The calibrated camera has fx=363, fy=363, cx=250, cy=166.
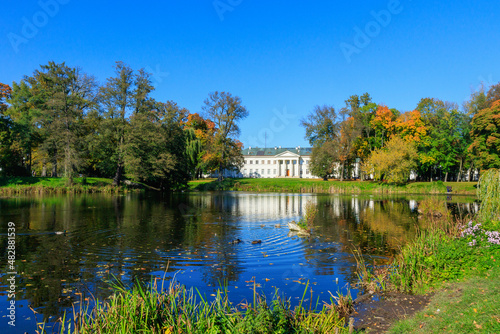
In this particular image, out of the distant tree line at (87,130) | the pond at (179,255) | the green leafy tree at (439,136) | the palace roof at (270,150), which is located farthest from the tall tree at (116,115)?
the palace roof at (270,150)

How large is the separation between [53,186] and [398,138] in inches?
2066

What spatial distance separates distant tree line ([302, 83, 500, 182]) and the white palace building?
3728cm

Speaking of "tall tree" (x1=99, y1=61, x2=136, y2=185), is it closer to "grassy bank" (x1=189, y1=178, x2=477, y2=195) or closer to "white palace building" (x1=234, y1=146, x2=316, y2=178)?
"grassy bank" (x1=189, y1=178, x2=477, y2=195)

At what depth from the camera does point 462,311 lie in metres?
6.48

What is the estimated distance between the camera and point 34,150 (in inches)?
2266

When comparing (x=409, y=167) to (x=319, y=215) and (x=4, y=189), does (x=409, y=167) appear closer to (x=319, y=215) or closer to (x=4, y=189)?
(x=319, y=215)

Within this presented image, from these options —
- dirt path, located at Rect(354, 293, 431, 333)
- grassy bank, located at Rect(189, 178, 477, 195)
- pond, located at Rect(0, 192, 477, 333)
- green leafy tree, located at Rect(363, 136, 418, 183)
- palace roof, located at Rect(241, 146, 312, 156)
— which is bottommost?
dirt path, located at Rect(354, 293, 431, 333)

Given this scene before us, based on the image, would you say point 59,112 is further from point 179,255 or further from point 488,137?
point 488,137

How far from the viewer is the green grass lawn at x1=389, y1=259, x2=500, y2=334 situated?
18.9ft

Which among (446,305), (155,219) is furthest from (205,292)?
(155,219)

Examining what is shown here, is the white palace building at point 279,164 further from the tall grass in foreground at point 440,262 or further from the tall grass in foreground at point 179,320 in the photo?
the tall grass in foreground at point 179,320

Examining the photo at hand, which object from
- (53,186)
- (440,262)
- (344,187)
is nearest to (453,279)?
(440,262)

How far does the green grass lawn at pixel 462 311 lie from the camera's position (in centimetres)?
575

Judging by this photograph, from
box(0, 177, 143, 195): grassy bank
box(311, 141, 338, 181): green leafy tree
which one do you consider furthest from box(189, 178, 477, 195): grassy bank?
box(0, 177, 143, 195): grassy bank
